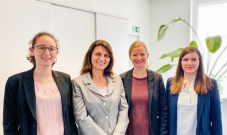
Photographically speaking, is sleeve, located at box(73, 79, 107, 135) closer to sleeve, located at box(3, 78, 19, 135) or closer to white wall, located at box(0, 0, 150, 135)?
sleeve, located at box(3, 78, 19, 135)

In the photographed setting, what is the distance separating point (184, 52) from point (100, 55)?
84 cm

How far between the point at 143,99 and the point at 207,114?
59cm

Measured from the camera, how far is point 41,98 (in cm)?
139

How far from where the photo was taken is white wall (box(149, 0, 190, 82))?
4.06 m

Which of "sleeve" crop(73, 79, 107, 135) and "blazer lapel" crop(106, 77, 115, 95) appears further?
"blazer lapel" crop(106, 77, 115, 95)

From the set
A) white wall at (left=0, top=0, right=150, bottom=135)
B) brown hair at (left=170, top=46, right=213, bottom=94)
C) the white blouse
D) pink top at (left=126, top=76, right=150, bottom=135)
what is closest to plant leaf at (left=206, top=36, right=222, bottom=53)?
brown hair at (left=170, top=46, right=213, bottom=94)

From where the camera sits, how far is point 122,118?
167 centimetres

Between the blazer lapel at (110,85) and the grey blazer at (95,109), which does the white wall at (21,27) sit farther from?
the blazer lapel at (110,85)

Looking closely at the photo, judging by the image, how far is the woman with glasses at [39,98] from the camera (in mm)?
1344

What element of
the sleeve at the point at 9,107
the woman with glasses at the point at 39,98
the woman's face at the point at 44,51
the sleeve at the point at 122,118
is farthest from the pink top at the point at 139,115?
the sleeve at the point at 9,107

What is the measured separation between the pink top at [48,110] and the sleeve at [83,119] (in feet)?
0.47

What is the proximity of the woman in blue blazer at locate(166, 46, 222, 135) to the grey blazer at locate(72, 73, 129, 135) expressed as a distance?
0.52 metres

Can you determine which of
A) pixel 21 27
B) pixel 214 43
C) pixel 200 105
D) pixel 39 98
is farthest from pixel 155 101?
pixel 21 27

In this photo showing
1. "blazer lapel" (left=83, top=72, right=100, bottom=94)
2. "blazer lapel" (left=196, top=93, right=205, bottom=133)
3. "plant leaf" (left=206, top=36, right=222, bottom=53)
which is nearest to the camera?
"blazer lapel" (left=83, top=72, right=100, bottom=94)
